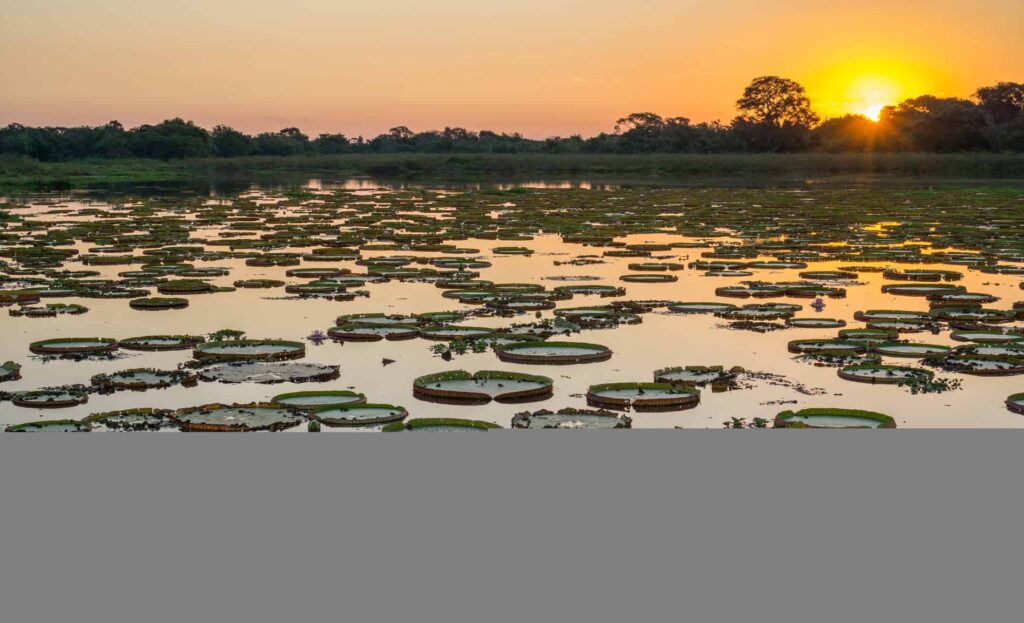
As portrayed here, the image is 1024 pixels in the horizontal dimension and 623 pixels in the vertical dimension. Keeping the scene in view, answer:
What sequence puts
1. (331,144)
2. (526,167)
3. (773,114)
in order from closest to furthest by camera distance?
(526,167) < (773,114) < (331,144)

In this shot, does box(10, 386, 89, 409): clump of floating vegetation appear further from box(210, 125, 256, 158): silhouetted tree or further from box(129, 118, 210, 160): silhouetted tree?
box(210, 125, 256, 158): silhouetted tree

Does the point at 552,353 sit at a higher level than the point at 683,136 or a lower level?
lower

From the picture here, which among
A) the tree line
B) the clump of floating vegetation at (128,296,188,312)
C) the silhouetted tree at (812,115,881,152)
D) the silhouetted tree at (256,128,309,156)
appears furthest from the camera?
the silhouetted tree at (256,128,309,156)

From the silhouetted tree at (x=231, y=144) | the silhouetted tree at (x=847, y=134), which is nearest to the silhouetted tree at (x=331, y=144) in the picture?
the silhouetted tree at (x=231, y=144)

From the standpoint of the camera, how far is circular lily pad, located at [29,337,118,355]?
308 inches

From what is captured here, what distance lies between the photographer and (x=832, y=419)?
20.1 ft

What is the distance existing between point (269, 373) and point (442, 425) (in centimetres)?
169

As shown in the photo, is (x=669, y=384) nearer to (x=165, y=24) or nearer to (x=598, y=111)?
(x=165, y=24)

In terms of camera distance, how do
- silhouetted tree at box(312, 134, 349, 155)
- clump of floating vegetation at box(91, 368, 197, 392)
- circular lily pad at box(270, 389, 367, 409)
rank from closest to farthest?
circular lily pad at box(270, 389, 367, 409), clump of floating vegetation at box(91, 368, 197, 392), silhouetted tree at box(312, 134, 349, 155)

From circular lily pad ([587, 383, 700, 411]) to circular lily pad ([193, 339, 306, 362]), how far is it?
2149 mm

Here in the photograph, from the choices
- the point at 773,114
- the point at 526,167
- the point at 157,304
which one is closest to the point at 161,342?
the point at 157,304

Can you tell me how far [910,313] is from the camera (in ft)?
30.3

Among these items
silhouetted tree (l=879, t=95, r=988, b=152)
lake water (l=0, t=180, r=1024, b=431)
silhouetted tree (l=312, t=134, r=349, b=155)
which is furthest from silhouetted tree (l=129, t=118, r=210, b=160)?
lake water (l=0, t=180, r=1024, b=431)

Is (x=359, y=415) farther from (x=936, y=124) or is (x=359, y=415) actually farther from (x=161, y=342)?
(x=936, y=124)
